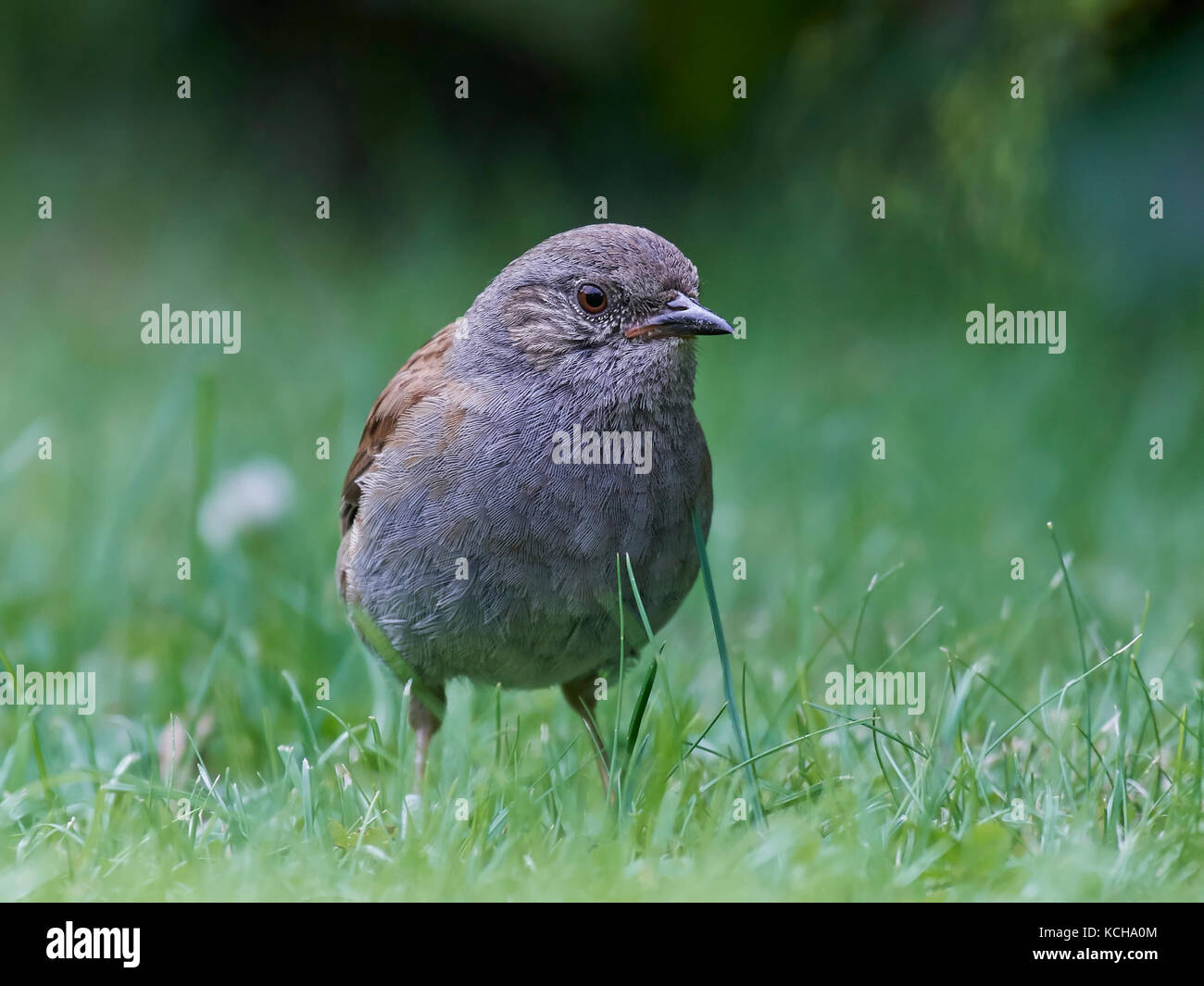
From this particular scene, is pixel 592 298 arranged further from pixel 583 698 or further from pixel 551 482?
pixel 583 698

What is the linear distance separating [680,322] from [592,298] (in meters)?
0.28

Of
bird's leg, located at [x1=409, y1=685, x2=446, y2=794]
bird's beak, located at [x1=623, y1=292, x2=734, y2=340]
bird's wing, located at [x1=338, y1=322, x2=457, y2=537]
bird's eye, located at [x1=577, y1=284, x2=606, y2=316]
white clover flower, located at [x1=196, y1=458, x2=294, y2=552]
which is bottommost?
bird's leg, located at [x1=409, y1=685, x2=446, y2=794]

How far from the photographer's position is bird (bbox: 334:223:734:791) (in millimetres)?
3979

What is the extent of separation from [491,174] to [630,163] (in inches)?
42.0

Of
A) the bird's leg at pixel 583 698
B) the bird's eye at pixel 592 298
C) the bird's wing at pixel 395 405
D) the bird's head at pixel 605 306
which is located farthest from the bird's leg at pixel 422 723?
the bird's eye at pixel 592 298

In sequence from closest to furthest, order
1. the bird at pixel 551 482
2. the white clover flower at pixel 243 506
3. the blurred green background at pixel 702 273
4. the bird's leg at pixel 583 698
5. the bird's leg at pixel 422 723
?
1. the bird at pixel 551 482
2. the bird's leg at pixel 583 698
3. the bird's leg at pixel 422 723
4. the blurred green background at pixel 702 273
5. the white clover flower at pixel 243 506

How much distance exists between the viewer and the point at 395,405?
4.55 m

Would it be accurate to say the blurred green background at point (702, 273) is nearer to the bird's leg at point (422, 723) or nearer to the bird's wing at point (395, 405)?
the bird's leg at point (422, 723)

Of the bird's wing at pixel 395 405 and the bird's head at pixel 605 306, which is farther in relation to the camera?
the bird's wing at pixel 395 405

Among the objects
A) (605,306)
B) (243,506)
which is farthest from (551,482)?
(243,506)

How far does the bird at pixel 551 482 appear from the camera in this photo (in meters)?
3.98

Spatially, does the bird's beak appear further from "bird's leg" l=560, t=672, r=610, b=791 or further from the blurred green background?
the blurred green background

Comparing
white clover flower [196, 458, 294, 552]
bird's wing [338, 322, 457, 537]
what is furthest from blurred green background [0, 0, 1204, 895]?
bird's wing [338, 322, 457, 537]

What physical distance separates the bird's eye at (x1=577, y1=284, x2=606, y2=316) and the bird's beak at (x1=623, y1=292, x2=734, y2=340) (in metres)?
0.12
